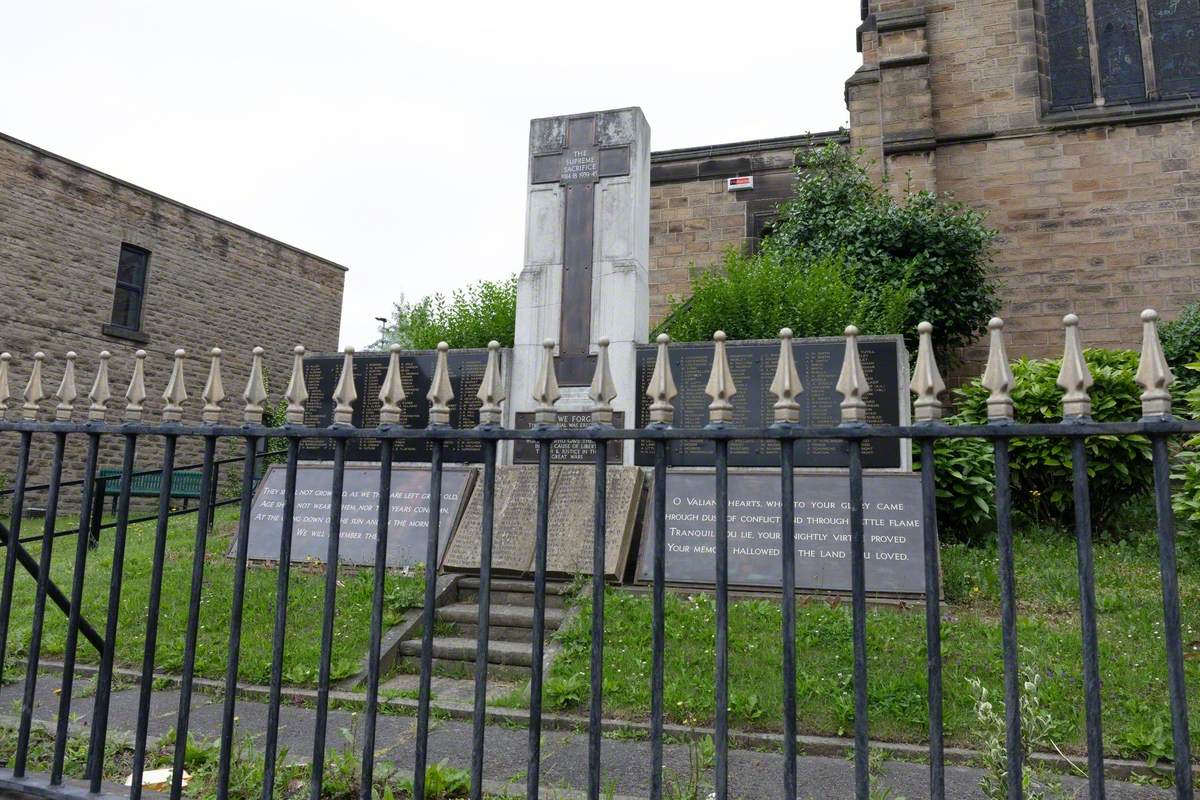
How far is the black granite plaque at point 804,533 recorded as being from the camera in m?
5.84

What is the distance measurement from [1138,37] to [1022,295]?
16.4 ft

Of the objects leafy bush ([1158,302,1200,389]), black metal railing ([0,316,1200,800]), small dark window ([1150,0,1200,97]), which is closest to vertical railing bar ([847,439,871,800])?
black metal railing ([0,316,1200,800])

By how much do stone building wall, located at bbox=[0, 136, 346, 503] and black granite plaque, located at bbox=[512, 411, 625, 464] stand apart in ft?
30.2

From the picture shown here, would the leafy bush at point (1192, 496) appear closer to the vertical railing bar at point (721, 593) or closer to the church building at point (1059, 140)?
the vertical railing bar at point (721, 593)

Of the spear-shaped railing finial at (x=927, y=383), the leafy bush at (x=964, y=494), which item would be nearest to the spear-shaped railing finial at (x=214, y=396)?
the spear-shaped railing finial at (x=927, y=383)

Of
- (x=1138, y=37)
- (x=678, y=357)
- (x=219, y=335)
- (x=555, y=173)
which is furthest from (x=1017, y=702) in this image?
(x=219, y=335)

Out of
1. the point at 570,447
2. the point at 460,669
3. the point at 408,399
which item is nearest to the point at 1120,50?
the point at 570,447

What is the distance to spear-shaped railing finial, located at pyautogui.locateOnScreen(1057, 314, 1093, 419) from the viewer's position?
5.87 feet

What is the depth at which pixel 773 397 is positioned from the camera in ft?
24.6

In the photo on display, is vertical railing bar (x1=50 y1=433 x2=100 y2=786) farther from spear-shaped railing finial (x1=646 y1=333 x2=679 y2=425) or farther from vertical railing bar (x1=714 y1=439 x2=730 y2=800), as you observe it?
vertical railing bar (x1=714 y1=439 x2=730 y2=800)

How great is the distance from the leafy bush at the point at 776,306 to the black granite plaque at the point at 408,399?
2771mm

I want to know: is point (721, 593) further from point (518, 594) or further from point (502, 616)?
point (518, 594)

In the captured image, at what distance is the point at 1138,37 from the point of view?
13.4m

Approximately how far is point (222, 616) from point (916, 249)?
424 inches
